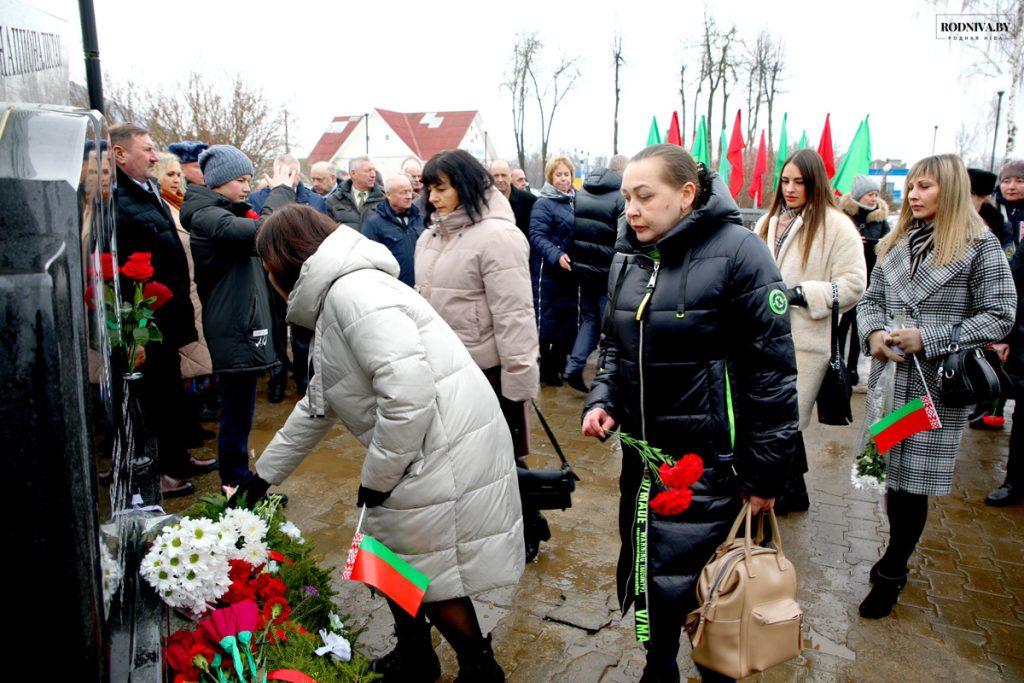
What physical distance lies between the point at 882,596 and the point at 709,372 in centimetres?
173

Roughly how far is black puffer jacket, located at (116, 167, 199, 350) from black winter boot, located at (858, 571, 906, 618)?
13.2 feet

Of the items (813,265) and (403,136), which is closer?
(813,265)

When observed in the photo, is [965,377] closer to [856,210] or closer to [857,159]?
[856,210]

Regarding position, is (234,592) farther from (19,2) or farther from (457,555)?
(19,2)

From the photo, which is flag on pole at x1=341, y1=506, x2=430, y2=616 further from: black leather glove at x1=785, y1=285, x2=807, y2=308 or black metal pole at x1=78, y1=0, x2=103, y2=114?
black leather glove at x1=785, y1=285, x2=807, y2=308

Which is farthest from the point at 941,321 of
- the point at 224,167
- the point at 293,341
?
the point at 293,341

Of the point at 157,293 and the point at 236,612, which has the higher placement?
the point at 157,293

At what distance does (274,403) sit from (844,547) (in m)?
4.90

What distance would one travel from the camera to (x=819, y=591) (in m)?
3.41

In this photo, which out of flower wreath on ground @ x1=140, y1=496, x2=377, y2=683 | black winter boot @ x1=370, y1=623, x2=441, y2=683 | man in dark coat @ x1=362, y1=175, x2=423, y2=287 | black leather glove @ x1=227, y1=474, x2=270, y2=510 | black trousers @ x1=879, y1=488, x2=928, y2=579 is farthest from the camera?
man in dark coat @ x1=362, y1=175, x2=423, y2=287

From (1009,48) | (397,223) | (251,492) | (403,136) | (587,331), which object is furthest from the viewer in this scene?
(403,136)

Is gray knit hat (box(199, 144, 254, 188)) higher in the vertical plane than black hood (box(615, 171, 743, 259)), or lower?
higher

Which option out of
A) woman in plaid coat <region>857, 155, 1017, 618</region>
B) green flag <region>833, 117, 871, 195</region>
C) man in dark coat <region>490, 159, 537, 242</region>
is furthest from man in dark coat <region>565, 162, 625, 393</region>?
green flag <region>833, 117, 871, 195</region>

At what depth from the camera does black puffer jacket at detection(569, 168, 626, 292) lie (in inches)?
250
